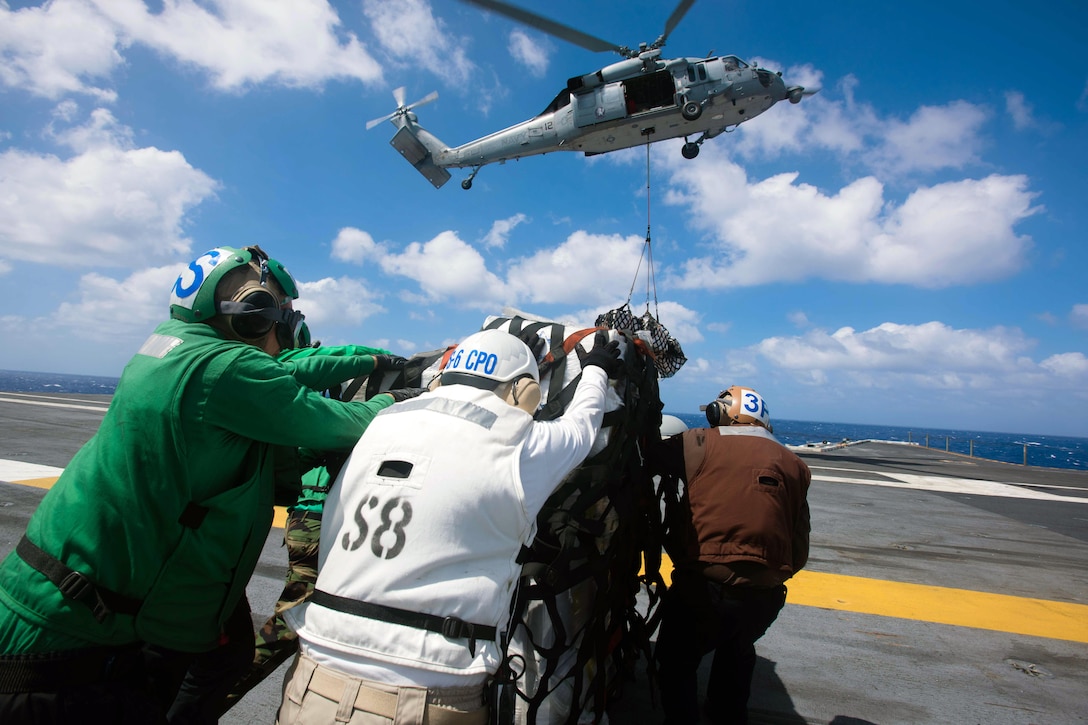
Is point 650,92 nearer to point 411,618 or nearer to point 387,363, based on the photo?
point 387,363

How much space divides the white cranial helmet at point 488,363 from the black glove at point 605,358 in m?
0.53

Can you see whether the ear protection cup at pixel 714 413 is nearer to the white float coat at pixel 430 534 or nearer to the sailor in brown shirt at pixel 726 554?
the sailor in brown shirt at pixel 726 554

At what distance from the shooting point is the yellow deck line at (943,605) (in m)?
4.20

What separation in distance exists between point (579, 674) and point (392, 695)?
1.10m

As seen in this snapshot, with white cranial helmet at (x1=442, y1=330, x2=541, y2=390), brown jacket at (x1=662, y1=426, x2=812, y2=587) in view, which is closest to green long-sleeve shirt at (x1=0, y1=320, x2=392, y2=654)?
white cranial helmet at (x1=442, y1=330, x2=541, y2=390)

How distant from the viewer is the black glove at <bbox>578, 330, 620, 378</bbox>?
8.43 feet

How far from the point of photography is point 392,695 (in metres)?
1.50

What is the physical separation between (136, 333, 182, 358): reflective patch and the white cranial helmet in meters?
0.88

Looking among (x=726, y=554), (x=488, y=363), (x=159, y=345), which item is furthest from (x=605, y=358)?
(x=159, y=345)

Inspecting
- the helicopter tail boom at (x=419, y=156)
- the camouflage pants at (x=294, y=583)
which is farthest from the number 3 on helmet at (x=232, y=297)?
the helicopter tail boom at (x=419, y=156)

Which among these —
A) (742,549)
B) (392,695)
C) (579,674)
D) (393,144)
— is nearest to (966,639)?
(742,549)

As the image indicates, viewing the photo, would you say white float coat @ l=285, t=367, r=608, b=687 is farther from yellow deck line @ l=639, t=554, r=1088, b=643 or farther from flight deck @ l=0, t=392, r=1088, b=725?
yellow deck line @ l=639, t=554, r=1088, b=643

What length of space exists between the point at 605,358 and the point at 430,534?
1.27 m

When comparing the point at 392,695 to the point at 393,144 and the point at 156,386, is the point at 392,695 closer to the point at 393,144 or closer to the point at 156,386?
the point at 156,386
